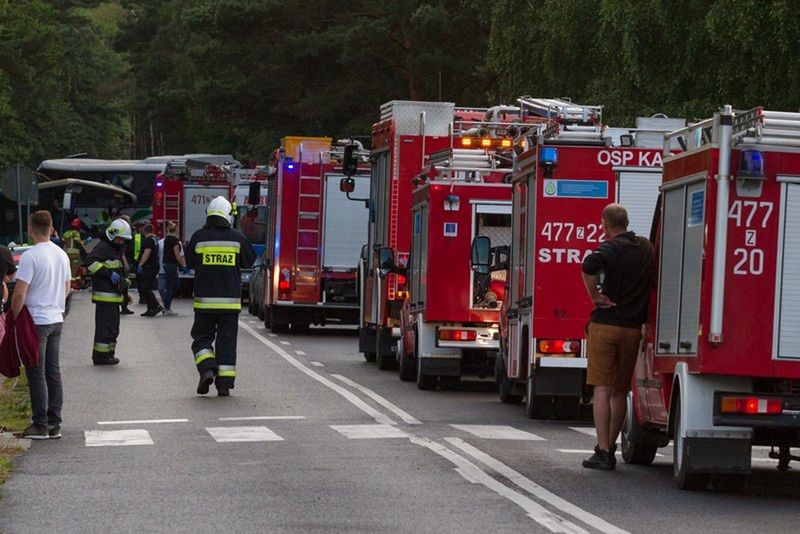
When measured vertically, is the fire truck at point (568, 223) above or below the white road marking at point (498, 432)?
above

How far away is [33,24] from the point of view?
72.9 metres

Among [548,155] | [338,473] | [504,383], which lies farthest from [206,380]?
[338,473]

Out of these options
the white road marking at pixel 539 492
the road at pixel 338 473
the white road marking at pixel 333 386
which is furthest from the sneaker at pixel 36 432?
the white road marking at pixel 539 492

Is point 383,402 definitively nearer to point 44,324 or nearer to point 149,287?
point 44,324

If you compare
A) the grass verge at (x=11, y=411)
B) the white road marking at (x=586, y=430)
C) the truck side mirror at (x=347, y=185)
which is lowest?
the grass verge at (x=11, y=411)

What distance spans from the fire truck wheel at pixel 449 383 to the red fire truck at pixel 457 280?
1 cm

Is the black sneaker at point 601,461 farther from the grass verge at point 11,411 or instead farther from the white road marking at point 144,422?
the white road marking at point 144,422

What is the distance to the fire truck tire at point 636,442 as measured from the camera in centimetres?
1341

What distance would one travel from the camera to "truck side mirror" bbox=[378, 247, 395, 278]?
77.8ft

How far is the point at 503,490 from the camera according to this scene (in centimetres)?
1155

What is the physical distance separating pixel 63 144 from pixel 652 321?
81.0 meters

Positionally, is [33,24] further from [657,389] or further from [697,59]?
[657,389]

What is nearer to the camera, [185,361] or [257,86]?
[185,361]

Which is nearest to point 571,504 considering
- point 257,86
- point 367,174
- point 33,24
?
Result: point 367,174
